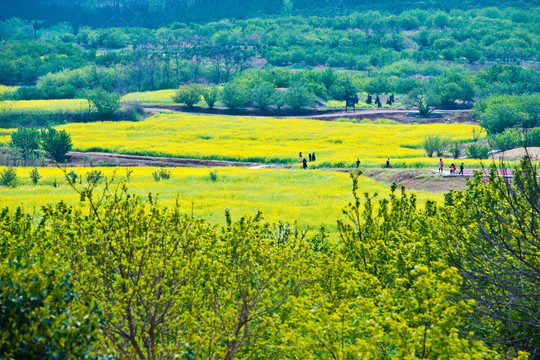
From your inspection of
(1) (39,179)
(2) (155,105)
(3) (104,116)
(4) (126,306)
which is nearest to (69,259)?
(4) (126,306)

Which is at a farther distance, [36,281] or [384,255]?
[384,255]

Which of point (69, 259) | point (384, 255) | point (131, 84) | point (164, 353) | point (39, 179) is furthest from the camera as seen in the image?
point (131, 84)

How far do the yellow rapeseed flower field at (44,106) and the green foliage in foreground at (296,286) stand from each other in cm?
9900

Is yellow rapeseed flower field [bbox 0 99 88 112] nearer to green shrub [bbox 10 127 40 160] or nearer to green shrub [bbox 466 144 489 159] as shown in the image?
green shrub [bbox 10 127 40 160]

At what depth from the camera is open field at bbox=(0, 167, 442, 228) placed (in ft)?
129

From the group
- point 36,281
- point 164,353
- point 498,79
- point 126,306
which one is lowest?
point 164,353

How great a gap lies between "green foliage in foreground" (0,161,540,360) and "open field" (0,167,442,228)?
60.6 ft

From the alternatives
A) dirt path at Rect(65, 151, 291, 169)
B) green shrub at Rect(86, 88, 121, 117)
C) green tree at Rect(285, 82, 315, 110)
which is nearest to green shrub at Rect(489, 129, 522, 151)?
dirt path at Rect(65, 151, 291, 169)

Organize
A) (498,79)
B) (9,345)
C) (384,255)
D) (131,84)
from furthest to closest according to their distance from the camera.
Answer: (131,84), (498,79), (384,255), (9,345)

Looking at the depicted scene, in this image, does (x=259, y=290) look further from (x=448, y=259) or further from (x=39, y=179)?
(x=39, y=179)

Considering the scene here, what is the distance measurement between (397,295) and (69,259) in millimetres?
7871

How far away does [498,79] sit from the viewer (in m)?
138

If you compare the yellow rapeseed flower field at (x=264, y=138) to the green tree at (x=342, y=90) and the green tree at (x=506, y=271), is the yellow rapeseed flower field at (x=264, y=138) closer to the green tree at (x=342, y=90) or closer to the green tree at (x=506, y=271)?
the green tree at (x=342, y=90)

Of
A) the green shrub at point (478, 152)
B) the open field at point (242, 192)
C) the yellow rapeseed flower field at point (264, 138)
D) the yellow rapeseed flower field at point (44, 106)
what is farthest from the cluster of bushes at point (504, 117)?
the yellow rapeseed flower field at point (44, 106)
